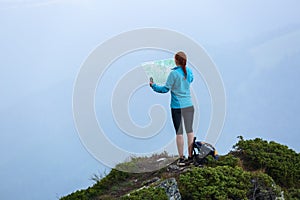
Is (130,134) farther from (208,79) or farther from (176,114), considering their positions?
(208,79)

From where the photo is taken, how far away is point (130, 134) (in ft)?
25.4

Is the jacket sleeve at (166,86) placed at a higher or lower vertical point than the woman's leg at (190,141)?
higher

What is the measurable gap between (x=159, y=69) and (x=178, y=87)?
441mm

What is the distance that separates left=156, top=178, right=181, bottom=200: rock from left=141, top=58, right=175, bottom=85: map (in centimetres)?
168

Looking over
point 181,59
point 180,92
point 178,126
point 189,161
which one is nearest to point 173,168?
point 189,161

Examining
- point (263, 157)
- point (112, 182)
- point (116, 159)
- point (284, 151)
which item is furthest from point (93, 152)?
point (284, 151)

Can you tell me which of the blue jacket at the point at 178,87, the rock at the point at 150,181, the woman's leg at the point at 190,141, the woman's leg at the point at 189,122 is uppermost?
the blue jacket at the point at 178,87

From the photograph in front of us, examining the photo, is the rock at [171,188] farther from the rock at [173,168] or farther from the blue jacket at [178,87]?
the blue jacket at [178,87]

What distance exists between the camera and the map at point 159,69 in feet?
25.6

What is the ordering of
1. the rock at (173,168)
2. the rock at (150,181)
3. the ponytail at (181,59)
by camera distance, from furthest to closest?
the rock at (173,168), the rock at (150,181), the ponytail at (181,59)

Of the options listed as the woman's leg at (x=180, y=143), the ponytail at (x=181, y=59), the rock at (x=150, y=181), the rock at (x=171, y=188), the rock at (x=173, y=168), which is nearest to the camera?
the rock at (x=171, y=188)

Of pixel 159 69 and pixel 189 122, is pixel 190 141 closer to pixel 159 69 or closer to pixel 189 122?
pixel 189 122

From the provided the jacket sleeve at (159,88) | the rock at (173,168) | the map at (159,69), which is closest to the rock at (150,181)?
the rock at (173,168)

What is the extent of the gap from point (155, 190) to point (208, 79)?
2215mm
